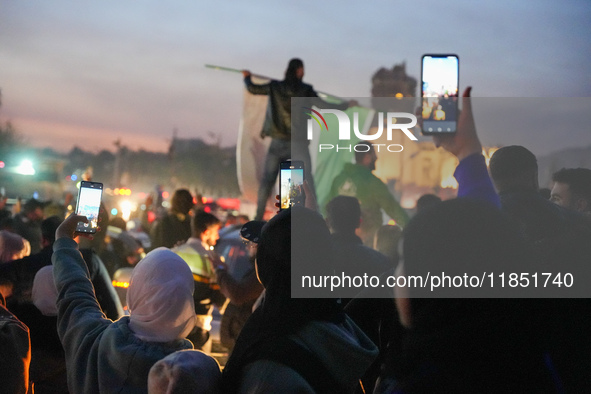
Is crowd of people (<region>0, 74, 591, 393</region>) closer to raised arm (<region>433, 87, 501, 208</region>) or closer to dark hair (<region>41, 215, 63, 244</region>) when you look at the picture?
raised arm (<region>433, 87, 501, 208</region>)

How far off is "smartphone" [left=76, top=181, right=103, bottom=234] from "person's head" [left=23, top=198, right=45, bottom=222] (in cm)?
674

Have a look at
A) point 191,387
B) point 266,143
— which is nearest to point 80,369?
point 191,387

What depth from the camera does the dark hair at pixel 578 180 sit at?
382cm

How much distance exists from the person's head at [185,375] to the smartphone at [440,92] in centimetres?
186

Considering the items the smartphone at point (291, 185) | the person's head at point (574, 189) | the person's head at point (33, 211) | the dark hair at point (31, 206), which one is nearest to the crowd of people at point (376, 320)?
the smartphone at point (291, 185)

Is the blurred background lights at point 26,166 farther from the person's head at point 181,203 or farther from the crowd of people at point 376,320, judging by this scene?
the crowd of people at point 376,320

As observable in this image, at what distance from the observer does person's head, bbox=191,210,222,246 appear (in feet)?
17.9

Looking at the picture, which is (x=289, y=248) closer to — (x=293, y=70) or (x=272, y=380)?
(x=272, y=380)

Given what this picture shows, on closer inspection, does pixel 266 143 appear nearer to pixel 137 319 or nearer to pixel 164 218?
pixel 164 218

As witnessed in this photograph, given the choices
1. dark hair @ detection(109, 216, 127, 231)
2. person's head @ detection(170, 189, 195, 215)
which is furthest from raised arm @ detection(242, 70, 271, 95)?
dark hair @ detection(109, 216, 127, 231)

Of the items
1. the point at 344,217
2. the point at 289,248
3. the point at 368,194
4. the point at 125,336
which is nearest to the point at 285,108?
the point at 368,194

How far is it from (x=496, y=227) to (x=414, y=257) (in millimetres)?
314

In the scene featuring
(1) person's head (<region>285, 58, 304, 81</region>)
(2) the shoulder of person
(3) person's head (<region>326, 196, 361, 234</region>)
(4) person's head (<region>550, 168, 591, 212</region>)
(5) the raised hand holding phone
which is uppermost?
(1) person's head (<region>285, 58, 304, 81</region>)

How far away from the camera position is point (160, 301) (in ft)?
8.41
